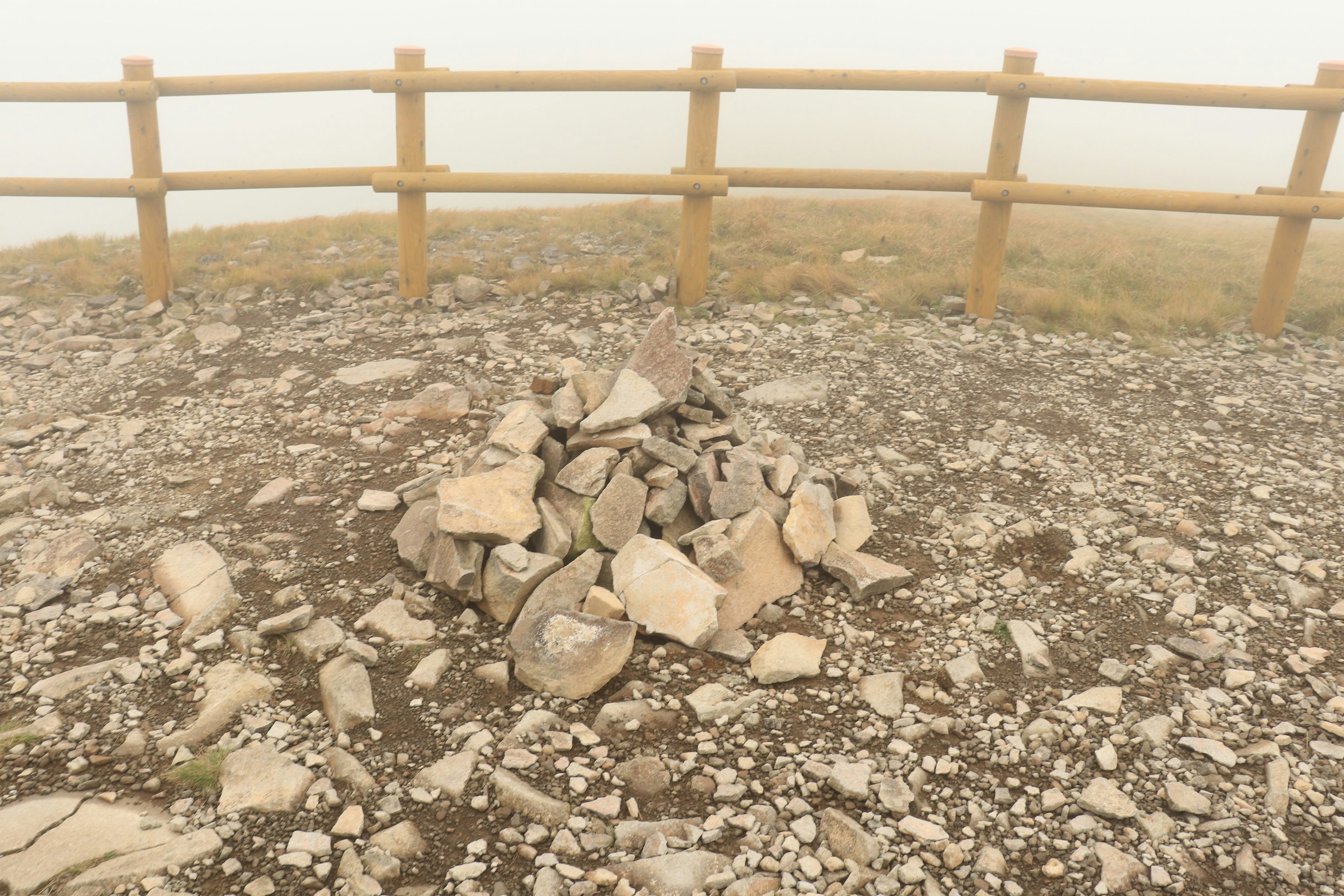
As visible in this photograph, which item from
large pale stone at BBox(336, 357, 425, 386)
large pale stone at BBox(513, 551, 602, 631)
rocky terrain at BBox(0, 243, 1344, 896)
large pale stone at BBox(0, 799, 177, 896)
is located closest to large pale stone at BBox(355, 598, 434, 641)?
rocky terrain at BBox(0, 243, 1344, 896)

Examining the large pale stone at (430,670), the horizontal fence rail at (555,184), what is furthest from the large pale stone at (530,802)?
the horizontal fence rail at (555,184)

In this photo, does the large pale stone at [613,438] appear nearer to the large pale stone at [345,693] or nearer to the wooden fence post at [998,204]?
the large pale stone at [345,693]

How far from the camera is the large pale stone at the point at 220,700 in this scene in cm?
285

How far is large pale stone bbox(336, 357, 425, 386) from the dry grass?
1.60 m

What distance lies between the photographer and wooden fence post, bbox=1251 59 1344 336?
6.29m

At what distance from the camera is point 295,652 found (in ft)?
10.7

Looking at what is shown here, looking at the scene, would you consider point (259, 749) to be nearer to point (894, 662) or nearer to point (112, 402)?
point (894, 662)

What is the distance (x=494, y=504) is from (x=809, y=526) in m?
1.31

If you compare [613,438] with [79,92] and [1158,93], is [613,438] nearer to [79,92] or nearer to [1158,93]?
[1158,93]

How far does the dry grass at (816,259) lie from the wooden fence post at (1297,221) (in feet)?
0.92

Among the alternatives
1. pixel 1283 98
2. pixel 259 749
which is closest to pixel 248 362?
pixel 259 749

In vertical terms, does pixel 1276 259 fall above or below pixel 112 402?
above

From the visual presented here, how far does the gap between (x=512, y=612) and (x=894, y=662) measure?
146 cm

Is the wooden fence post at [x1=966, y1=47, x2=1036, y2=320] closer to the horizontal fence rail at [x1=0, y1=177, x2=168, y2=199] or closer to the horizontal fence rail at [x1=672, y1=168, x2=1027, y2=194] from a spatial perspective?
the horizontal fence rail at [x1=672, y1=168, x2=1027, y2=194]
